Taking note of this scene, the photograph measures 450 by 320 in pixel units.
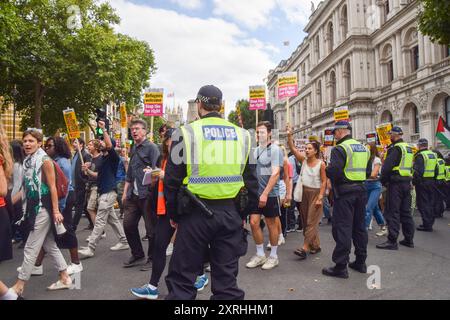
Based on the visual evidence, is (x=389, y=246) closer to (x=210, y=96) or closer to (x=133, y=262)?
(x=133, y=262)

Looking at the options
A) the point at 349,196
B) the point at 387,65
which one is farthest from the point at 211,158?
the point at 387,65

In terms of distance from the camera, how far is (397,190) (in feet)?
21.5

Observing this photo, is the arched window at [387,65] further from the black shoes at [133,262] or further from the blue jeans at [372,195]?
the black shoes at [133,262]

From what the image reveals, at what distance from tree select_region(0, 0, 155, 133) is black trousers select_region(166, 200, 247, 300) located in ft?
54.7

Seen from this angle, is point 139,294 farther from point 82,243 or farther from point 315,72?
point 315,72

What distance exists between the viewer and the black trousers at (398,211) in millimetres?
6449

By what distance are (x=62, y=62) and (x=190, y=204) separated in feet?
61.7

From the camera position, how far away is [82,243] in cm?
735

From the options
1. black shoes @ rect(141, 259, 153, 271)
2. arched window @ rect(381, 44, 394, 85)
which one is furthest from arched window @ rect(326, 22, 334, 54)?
black shoes @ rect(141, 259, 153, 271)

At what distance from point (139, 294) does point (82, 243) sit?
149 inches

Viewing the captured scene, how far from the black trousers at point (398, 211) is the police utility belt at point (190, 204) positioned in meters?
4.77

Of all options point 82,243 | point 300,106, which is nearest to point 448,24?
point 82,243

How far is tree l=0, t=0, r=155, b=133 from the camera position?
59.1 ft

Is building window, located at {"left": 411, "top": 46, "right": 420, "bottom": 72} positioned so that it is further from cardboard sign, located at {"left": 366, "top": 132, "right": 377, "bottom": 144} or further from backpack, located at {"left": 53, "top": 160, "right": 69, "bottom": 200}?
backpack, located at {"left": 53, "top": 160, "right": 69, "bottom": 200}
